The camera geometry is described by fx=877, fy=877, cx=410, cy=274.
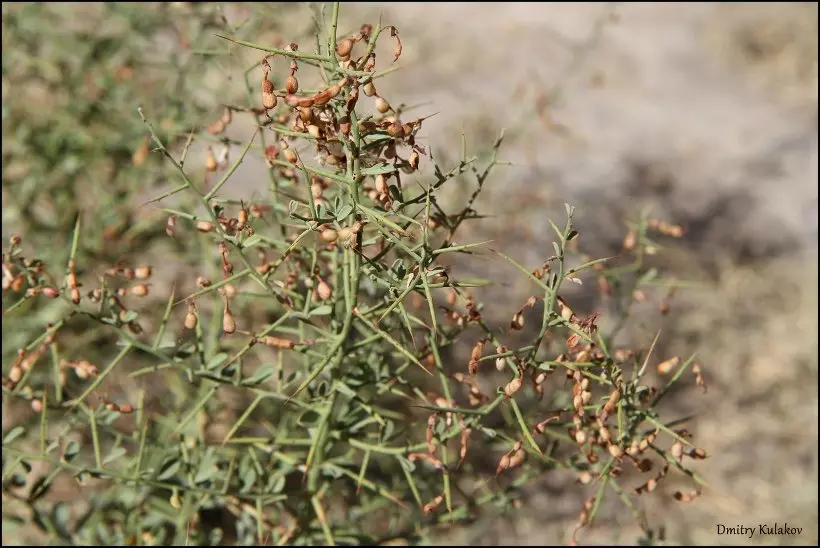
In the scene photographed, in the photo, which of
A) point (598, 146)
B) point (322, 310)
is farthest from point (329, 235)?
point (598, 146)

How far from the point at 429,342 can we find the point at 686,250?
7.31ft

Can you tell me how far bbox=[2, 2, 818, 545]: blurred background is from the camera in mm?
2477

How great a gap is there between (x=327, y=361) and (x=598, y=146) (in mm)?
3015

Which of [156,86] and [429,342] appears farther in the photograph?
[156,86]

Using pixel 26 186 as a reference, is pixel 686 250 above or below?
below

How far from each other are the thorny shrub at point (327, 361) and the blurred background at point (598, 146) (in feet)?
0.78

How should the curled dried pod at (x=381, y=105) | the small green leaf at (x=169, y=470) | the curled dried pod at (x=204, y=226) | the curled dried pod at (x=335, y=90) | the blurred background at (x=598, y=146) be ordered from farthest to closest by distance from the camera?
1. the blurred background at (x=598, y=146)
2. the small green leaf at (x=169, y=470)
3. the curled dried pod at (x=204, y=226)
4. the curled dried pod at (x=381, y=105)
5. the curled dried pod at (x=335, y=90)

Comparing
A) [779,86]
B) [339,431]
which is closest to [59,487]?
[339,431]

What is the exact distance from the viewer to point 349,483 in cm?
219

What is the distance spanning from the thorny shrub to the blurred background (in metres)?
0.24

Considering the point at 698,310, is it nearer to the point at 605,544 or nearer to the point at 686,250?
the point at 686,250

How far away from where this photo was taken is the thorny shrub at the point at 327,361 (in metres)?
1.24

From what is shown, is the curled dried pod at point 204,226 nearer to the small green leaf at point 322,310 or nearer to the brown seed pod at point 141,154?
the small green leaf at point 322,310

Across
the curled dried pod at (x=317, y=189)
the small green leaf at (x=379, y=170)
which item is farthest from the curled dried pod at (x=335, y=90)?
the curled dried pod at (x=317, y=189)
